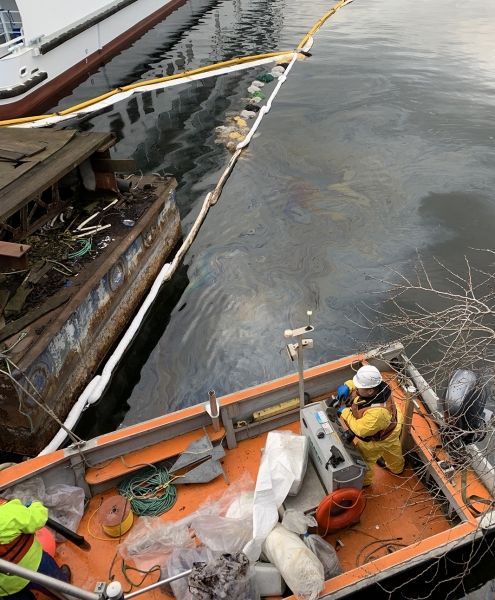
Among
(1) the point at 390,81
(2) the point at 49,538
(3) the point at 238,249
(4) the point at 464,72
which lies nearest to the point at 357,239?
(3) the point at 238,249

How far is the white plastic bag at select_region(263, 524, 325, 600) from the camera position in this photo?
4.12 metres

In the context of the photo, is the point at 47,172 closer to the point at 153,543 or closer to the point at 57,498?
the point at 57,498

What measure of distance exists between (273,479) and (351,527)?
41.0 inches

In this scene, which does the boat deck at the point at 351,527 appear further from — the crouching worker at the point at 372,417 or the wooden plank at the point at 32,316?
the wooden plank at the point at 32,316

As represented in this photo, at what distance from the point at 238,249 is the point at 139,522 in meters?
7.19

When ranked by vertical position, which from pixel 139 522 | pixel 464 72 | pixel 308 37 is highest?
pixel 308 37

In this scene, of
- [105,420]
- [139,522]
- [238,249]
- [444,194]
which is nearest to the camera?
[139,522]

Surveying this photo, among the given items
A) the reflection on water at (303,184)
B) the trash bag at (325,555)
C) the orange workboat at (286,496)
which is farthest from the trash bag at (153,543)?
the reflection on water at (303,184)

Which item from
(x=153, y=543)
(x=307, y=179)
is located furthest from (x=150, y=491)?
(x=307, y=179)

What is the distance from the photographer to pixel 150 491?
18.3 ft

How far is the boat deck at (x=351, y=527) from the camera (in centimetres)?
489

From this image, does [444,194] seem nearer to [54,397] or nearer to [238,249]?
[238,249]

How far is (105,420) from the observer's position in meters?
7.81

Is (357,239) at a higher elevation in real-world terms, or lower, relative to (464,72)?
lower
